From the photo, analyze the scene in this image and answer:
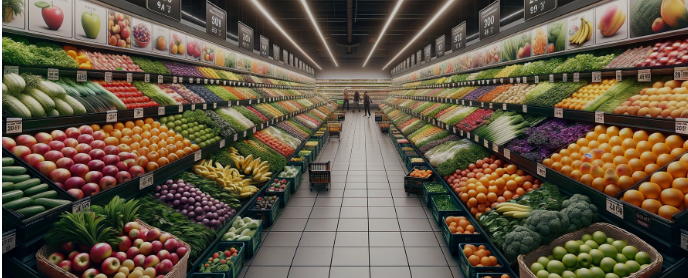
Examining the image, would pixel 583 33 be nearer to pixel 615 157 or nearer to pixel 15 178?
pixel 615 157

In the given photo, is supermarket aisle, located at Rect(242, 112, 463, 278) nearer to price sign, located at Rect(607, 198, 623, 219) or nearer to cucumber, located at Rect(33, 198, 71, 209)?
price sign, located at Rect(607, 198, 623, 219)

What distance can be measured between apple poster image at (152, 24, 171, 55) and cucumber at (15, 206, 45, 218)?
3675 mm

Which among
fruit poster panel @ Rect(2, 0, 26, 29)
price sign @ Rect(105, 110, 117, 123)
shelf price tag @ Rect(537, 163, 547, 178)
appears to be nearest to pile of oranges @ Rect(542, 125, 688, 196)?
shelf price tag @ Rect(537, 163, 547, 178)

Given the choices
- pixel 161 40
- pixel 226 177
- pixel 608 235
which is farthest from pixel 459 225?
pixel 161 40

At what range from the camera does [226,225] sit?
3674 millimetres

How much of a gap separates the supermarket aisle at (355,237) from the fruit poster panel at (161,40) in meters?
3.08

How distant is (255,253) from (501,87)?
5047mm

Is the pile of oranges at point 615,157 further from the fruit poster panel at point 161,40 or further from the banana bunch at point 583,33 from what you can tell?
the fruit poster panel at point 161,40

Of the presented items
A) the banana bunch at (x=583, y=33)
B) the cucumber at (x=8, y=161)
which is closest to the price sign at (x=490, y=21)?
the banana bunch at (x=583, y=33)

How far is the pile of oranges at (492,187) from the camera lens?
3824mm

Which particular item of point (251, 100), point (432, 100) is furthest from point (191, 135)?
point (432, 100)

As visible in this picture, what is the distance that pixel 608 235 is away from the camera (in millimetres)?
2430

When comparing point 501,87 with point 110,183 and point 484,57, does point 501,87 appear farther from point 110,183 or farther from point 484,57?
point 110,183

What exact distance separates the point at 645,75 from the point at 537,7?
204cm
